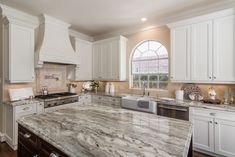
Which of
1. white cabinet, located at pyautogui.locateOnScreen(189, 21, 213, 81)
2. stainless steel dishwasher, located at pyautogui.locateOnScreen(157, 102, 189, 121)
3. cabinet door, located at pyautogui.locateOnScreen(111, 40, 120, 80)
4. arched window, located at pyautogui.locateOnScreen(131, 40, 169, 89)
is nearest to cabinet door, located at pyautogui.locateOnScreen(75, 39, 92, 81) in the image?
cabinet door, located at pyautogui.locateOnScreen(111, 40, 120, 80)

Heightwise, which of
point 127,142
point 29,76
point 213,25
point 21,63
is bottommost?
point 127,142

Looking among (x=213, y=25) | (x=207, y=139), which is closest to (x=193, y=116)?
(x=207, y=139)

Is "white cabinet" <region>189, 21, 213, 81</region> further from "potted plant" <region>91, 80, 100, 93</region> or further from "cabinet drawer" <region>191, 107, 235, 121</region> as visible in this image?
"potted plant" <region>91, 80, 100, 93</region>

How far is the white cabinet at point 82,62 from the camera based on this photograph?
13.4 ft

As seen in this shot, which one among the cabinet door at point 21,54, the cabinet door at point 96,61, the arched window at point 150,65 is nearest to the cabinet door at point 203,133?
the arched window at point 150,65

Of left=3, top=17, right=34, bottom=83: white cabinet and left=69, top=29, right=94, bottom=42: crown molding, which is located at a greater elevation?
left=69, top=29, right=94, bottom=42: crown molding

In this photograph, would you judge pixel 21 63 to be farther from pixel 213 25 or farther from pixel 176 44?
pixel 213 25

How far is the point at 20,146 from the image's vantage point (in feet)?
5.14

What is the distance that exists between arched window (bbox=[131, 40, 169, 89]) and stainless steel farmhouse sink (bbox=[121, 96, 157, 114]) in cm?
85

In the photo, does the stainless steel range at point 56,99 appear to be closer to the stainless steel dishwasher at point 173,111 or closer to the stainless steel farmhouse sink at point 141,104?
the stainless steel farmhouse sink at point 141,104

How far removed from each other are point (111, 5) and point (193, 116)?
2.71 metres

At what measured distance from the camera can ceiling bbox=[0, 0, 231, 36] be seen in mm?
2674

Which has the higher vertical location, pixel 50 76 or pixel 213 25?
pixel 213 25

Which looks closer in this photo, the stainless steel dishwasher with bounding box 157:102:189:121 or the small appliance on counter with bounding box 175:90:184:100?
the stainless steel dishwasher with bounding box 157:102:189:121
